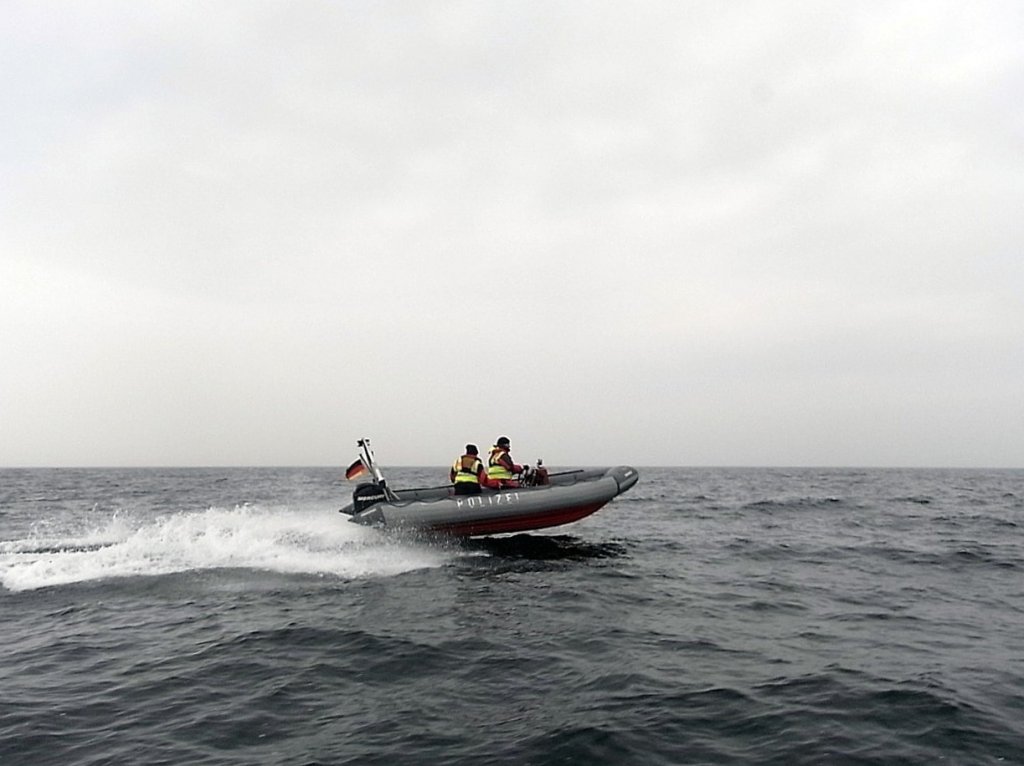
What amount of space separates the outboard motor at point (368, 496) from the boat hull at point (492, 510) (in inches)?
5.6

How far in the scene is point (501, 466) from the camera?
47.4 feet

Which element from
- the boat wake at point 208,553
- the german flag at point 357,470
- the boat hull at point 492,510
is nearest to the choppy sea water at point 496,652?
the boat wake at point 208,553

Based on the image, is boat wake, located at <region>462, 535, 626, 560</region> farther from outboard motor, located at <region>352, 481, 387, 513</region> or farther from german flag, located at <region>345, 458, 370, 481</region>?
german flag, located at <region>345, 458, 370, 481</region>

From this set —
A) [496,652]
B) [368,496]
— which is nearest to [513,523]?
[368,496]

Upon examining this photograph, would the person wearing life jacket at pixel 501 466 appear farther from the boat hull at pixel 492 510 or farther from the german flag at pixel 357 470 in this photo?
the german flag at pixel 357 470

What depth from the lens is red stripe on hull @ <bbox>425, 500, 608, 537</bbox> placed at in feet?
45.1

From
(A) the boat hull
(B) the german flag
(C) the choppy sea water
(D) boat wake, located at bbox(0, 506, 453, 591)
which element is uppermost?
(B) the german flag

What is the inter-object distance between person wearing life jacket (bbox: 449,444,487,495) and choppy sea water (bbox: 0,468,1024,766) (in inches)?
50.0

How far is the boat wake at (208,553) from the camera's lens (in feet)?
38.8

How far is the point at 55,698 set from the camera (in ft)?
21.2

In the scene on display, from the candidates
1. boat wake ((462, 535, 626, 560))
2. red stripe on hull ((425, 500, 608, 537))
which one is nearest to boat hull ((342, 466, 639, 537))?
red stripe on hull ((425, 500, 608, 537))

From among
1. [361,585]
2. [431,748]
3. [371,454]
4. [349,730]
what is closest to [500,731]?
[431,748]

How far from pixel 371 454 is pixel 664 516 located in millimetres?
12462

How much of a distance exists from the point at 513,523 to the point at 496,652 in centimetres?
640
